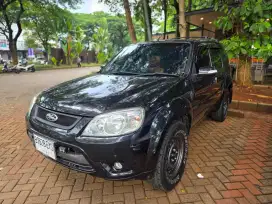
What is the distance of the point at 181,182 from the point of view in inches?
105

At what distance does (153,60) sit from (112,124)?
153 cm

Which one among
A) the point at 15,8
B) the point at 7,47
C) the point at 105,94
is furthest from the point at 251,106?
the point at 7,47

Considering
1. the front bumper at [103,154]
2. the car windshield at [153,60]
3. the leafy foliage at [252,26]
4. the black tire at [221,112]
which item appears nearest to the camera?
the front bumper at [103,154]

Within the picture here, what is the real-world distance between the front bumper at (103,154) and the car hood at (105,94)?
22cm

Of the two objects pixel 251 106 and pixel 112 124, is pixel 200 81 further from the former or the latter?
pixel 251 106

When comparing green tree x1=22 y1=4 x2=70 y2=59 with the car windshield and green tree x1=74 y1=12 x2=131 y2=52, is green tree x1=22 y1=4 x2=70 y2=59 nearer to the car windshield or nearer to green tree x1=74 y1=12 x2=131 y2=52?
the car windshield

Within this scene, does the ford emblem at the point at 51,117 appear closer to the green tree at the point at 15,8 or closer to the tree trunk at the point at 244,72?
the tree trunk at the point at 244,72

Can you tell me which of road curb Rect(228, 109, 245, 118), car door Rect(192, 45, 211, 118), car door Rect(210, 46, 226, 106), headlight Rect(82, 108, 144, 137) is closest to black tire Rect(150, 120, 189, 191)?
headlight Rect(82, 108, 144, 137)

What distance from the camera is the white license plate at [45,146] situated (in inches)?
87.4

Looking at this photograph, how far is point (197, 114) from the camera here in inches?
130

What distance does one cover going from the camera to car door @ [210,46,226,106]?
3845 millimetres

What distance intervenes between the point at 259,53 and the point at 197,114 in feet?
8.28

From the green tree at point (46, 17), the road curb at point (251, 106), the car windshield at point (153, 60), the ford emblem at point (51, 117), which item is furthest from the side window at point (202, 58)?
the green tree at point (46, 17)

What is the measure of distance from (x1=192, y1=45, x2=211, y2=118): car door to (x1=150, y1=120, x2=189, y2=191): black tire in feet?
2.29
